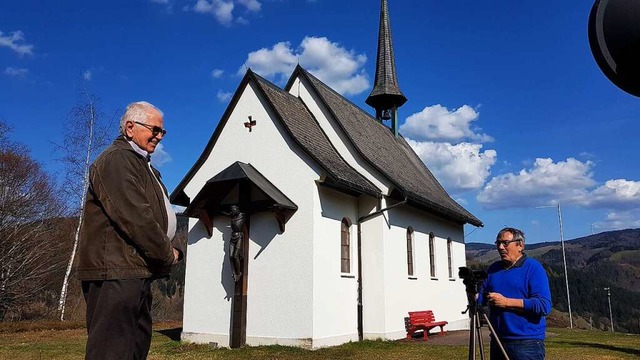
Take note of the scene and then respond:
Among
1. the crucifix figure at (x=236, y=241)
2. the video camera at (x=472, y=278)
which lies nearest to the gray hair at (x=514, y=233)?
the video camera at (x=472, y=278)

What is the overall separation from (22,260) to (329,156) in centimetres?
1760

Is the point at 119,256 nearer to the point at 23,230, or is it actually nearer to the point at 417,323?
the point at 417,323

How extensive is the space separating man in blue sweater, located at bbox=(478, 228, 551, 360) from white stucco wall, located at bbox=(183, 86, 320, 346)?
7.93 metres

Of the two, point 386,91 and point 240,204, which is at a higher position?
point 386,91

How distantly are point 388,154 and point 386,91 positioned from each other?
5099 mm

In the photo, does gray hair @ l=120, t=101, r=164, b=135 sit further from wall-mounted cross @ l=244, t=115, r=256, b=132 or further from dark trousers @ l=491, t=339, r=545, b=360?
wall-mounted cross @ l=244, t=115, r=256, b=132

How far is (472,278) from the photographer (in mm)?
4656

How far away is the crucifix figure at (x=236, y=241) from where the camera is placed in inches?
504

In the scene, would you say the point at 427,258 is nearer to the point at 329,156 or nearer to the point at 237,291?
the point at 329,156

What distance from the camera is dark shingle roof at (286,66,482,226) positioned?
16.0 metres

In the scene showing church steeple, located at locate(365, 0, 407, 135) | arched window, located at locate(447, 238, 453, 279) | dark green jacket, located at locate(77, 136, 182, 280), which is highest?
church steeple, located at locate(365, 0, 407, 135)

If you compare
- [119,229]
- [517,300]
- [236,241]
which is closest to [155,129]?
[119,229]

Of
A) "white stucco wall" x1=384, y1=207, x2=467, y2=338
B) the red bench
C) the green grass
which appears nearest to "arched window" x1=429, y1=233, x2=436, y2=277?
"white stucco wall" x1=384, y1=207, x2=467, y2=338

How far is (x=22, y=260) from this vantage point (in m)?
→ 23.8
